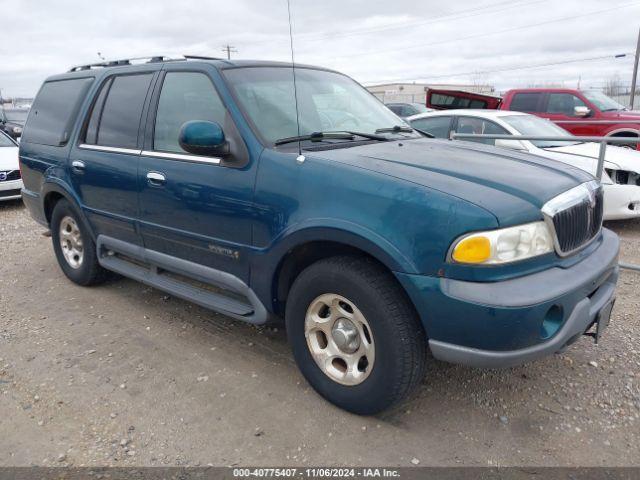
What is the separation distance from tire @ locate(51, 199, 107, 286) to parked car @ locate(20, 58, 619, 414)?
1.28 ft

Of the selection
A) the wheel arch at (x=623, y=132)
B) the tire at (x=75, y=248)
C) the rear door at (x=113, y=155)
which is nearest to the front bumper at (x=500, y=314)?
the rear door at (x=113, y=155)

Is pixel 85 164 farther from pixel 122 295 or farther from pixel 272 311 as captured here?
pixel 272 311

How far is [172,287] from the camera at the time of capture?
364 cm

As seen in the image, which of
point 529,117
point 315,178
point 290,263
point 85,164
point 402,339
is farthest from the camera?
point 529,117

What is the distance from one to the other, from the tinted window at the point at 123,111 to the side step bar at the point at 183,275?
2.62 feet

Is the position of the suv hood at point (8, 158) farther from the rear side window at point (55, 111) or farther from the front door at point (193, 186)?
the front door at point (193, 186)

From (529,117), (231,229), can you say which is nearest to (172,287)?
(231,229)

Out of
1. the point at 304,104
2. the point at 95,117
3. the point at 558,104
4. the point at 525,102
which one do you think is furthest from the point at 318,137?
the point at 558,104

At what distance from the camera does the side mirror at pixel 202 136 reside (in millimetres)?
2895

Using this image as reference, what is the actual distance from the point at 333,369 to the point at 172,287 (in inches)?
56.2

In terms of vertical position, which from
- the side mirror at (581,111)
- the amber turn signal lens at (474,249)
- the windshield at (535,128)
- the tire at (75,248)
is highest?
the side mirror at (581,111)

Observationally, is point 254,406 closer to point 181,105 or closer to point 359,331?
point 359,331

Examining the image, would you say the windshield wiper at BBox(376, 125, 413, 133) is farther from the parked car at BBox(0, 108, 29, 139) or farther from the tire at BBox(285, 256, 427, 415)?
the parked car at BBox(0, 108, 29, 139)

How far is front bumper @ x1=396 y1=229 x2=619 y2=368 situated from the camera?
7.27 ft
